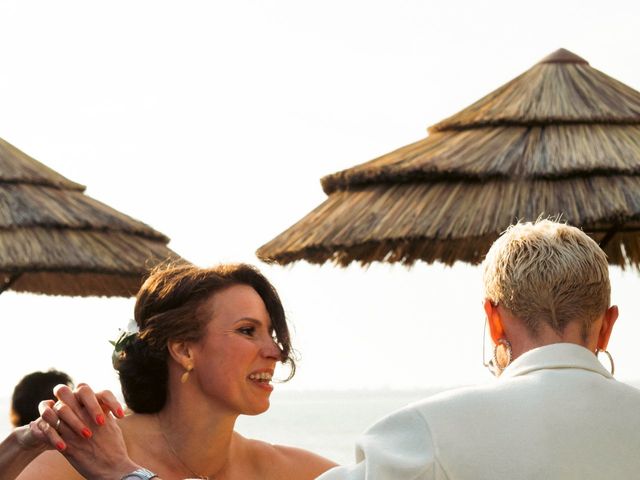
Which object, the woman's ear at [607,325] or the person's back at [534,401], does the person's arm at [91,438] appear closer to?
the person's back at [534,401]

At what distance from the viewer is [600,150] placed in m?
7.21

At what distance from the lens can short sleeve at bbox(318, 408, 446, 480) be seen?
2.27 meters

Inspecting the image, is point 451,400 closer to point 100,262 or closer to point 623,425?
point 623,425

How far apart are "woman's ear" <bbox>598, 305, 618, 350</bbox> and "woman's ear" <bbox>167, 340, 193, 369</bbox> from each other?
4.28 ft

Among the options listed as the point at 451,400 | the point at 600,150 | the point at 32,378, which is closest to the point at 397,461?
the point at 451,400

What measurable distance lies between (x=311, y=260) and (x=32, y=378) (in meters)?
1.83

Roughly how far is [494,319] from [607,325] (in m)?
0.24

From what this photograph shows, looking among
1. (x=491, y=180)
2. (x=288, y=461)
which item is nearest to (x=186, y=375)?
(x=288, y=461)

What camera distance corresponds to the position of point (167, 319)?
3.57m

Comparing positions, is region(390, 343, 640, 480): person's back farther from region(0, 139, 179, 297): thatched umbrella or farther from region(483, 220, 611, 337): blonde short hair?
region(0, 139, 179, 297): thatched umbrella

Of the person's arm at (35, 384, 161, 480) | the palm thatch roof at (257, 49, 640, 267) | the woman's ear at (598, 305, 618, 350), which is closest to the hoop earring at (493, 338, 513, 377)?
the woman's ear at (598, 305, 618, 350)

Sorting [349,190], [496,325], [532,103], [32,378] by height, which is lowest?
[32,378]

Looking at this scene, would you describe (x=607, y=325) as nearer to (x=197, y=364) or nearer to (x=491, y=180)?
(x=197, y=364)

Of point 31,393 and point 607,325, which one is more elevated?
point 607,325
